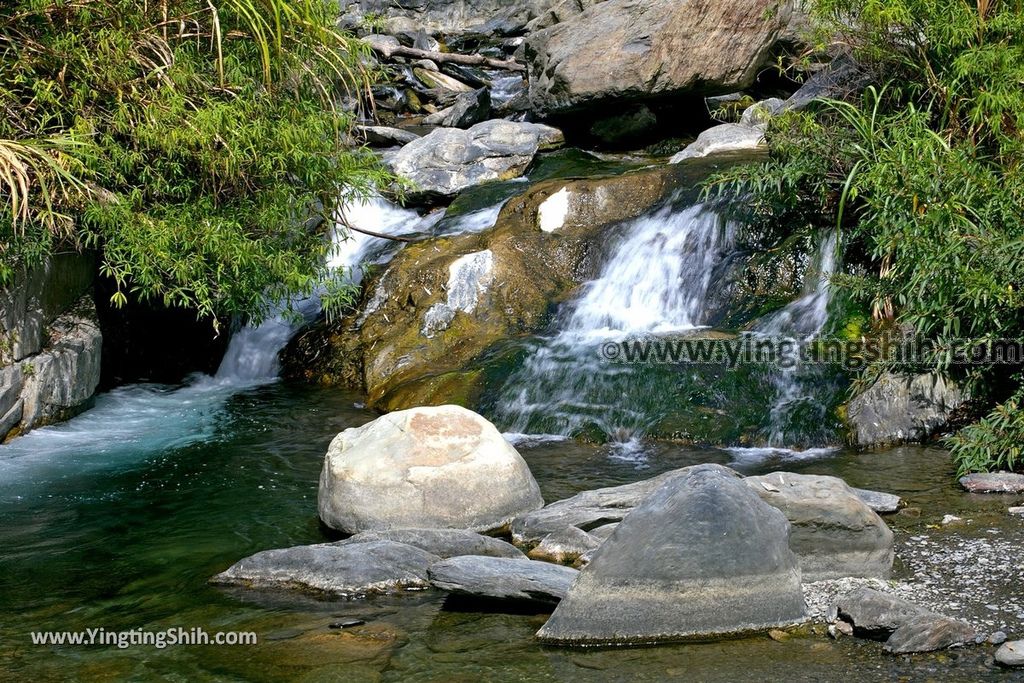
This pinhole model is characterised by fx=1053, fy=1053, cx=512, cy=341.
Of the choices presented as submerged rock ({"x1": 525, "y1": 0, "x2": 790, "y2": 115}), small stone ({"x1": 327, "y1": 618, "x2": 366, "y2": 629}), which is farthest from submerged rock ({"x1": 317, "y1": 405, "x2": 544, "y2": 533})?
submerged rock ({"x1": 525, "y1": 0, "x2": 790, "y2": 115})

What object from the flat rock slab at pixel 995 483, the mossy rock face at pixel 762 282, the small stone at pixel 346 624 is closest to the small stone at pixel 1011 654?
the flat rock slab at pixel 995 483

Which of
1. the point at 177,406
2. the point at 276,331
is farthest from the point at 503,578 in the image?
the point at 276,331

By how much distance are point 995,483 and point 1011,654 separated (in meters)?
2.66

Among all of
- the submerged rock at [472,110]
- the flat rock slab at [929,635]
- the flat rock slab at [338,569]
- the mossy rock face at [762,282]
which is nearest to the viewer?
the flat rock slab at [929,635]

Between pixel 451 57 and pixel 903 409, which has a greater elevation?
pixel 451 57

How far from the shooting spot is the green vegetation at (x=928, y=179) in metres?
7.25

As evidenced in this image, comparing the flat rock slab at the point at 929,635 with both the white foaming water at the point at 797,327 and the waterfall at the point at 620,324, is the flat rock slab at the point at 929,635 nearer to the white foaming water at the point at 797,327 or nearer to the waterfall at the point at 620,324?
the white foaming water at the point at 797,327

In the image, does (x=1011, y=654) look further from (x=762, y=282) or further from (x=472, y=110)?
(x=472, y=110)

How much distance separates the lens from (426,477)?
20.4 feet

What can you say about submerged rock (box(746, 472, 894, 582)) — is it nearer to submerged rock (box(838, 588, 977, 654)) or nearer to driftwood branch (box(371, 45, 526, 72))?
submerged rock (box(838, 588, 977, 654))

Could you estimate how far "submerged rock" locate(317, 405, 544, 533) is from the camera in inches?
243

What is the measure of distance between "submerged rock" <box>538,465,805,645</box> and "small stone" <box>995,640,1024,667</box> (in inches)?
32.6

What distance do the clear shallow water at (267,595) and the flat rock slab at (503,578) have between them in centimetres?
10

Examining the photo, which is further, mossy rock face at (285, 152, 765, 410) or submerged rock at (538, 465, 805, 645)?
mossy rock face at (285, 152, 765, 410)
